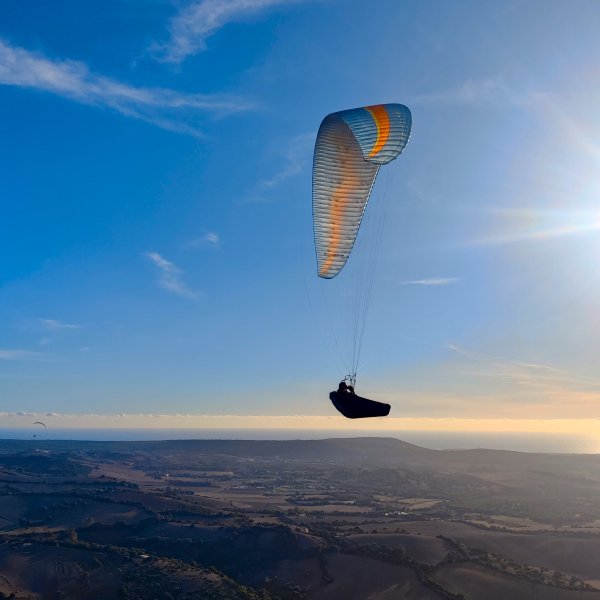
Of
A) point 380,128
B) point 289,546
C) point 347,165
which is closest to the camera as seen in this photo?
point 380,128

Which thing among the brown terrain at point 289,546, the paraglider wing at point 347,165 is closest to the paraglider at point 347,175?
the paraglider wing at point 347,165

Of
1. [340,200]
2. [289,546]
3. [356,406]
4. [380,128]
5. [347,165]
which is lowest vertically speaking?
[289,546]

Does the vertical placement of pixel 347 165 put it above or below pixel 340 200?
above

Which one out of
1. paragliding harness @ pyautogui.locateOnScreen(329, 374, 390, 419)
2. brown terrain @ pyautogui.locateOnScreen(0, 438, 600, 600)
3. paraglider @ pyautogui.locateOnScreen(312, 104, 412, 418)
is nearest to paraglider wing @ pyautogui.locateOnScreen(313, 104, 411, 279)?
paraglider @ pyautogui.locateOnScreen(312, 104, 412, 418)

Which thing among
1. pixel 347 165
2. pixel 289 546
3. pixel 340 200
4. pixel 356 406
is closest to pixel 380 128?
pixel 347 165

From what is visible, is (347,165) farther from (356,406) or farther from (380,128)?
(356,406)

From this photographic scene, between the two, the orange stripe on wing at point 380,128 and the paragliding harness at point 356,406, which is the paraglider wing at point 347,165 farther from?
the paragliding harness at point 356,406
